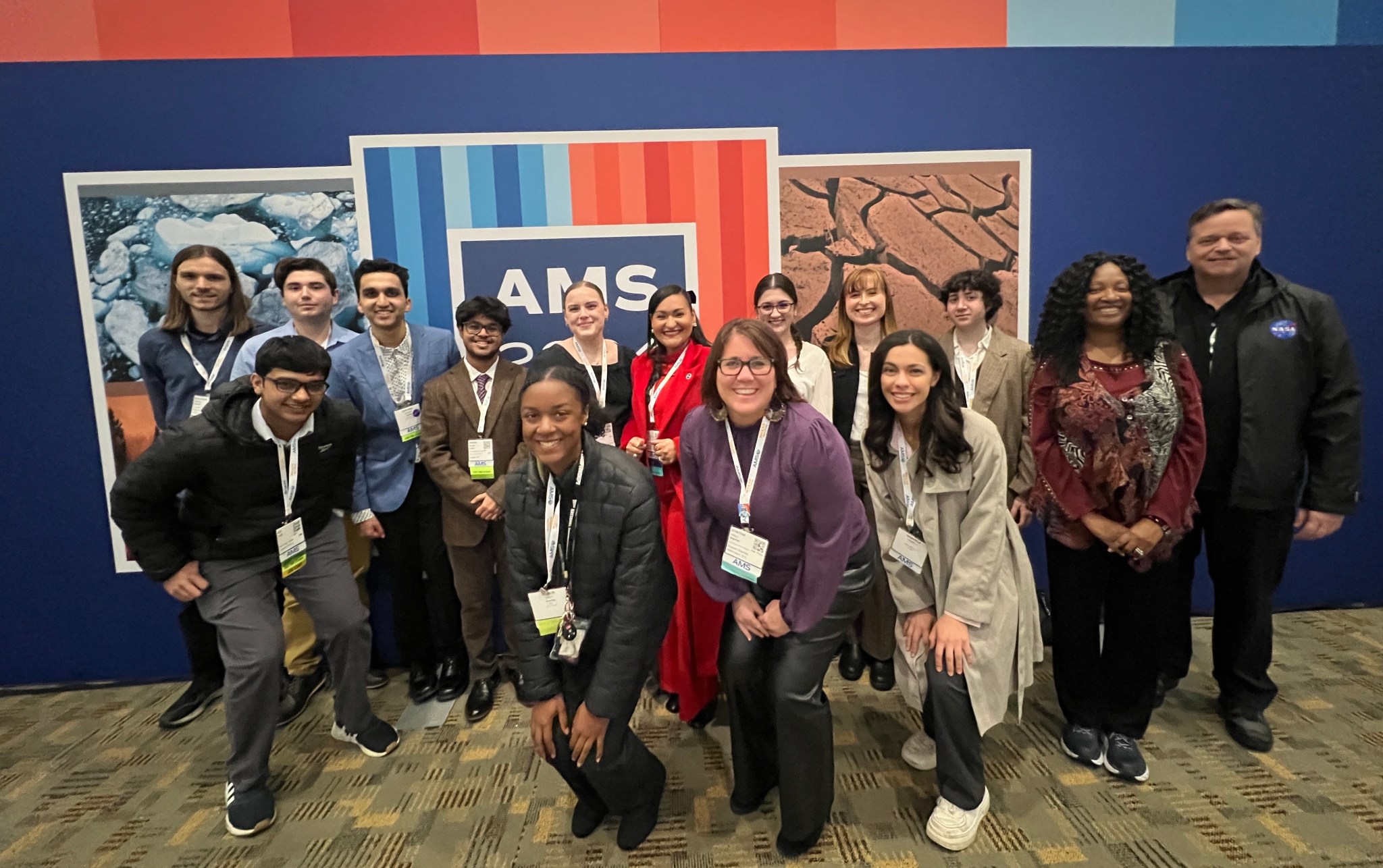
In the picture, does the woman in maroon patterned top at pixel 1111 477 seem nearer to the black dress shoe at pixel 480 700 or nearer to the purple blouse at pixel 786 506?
the purple blouse at pixel 786 506

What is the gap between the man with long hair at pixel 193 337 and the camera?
8.82 ft

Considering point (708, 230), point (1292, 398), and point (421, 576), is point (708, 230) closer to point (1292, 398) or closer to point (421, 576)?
point (421, 576)

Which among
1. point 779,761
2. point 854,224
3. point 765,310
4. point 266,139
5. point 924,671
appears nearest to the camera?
point 779,761

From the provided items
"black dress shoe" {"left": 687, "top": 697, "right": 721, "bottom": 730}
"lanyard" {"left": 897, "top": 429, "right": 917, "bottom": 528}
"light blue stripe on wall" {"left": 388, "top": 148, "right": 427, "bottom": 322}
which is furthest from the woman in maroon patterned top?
"light blue stripe on wall" {"left": 388, "top": 148, "right": 427, "bottom": 322}

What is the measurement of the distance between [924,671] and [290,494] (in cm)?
223

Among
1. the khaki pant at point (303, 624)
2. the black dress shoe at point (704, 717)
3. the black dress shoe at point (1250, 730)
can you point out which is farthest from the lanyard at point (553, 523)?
the black dress shoe at point (1250, 730)

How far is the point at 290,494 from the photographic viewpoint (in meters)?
2.23

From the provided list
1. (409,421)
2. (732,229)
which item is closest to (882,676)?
(732,229)

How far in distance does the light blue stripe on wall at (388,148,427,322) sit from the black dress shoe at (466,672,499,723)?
5.96 feet

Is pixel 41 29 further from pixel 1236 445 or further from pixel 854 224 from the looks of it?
pixel 1236 445

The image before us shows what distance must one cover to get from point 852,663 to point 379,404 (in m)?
2.45

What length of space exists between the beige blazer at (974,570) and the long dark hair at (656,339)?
883mm

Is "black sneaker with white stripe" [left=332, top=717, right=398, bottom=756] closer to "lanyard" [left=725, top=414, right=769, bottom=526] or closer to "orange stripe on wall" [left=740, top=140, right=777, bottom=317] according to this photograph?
"lanyard" [left=725, top=414, right=769, bottom=526]

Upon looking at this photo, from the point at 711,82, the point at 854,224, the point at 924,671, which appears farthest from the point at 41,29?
the point at 924,671
